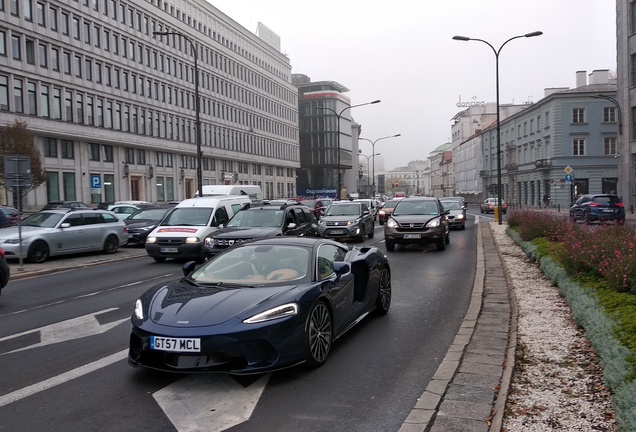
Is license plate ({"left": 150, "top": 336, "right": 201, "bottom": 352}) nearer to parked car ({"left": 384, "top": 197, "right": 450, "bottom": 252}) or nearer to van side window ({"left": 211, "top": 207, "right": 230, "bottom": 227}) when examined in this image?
van side window ({"left": 211, "top": 207, "right": 230, "bottom": 227})

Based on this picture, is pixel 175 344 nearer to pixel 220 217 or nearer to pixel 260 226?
pixel 260 226

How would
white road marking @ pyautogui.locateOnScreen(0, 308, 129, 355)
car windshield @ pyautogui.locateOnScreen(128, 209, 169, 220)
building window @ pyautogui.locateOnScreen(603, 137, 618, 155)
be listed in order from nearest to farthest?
white road marking @ pyautogui.locateOnScreen(0, 308, 129, 355), car windshield @ pyautogui.locateOnScreen(128, 209, 169, 220), building window @ pyautogui.locateOnScreen(603, 137, 618, 155)

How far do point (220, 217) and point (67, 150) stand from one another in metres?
37.3

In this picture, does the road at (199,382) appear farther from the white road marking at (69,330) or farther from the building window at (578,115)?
the building window at (578,115)

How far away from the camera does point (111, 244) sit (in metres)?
19.4

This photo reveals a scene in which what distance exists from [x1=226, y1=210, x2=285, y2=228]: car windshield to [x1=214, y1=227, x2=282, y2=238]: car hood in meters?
0.49

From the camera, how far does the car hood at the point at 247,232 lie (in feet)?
46.3

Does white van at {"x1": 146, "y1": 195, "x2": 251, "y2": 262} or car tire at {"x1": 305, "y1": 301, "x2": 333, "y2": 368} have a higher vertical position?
white van at {"x1": 146, "y1": 195, "x2": 251, "y2": 262}

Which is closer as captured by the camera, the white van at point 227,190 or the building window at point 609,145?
the white van at point 227,190

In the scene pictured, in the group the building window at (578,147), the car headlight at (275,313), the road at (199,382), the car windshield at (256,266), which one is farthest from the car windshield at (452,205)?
the building window at (578,147)

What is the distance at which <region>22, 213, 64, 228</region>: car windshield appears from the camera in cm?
1727

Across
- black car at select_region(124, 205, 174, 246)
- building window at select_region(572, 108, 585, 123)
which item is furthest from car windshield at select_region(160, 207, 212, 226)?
building window at select_region(572, 108, 585, 123)

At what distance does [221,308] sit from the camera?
5.39m

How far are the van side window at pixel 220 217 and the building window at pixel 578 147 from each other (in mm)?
51687
